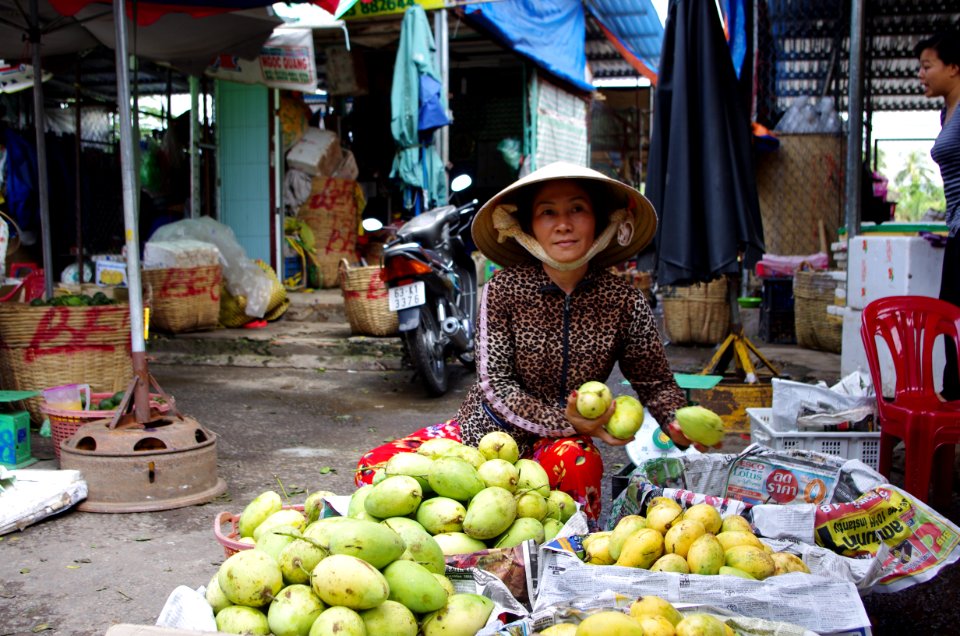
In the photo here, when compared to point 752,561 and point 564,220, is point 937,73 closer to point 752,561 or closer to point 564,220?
point 564,220

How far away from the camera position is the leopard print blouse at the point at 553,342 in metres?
3.11

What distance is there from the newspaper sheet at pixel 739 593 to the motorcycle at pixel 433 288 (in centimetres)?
408

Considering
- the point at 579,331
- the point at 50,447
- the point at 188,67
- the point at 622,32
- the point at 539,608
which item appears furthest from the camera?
the point at 622,32

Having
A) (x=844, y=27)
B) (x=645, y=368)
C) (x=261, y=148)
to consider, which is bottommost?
(x=645, y=368)

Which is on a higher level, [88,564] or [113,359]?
[113,359]

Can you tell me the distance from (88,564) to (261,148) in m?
8.01

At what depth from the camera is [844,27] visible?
1180 cm

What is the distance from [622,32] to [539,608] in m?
13.2

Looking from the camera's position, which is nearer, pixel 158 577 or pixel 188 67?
pixel 158 577

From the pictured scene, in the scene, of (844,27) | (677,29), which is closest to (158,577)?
(677,29)

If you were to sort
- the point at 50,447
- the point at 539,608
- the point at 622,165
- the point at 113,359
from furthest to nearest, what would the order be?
the point at 622,165
the point at 113,359
the point at 50,447
the point at 539,608

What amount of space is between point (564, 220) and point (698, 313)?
6.05 meters

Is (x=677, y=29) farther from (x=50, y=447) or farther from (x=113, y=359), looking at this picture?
(x=50, y=447)

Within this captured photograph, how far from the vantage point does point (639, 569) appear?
208cm
